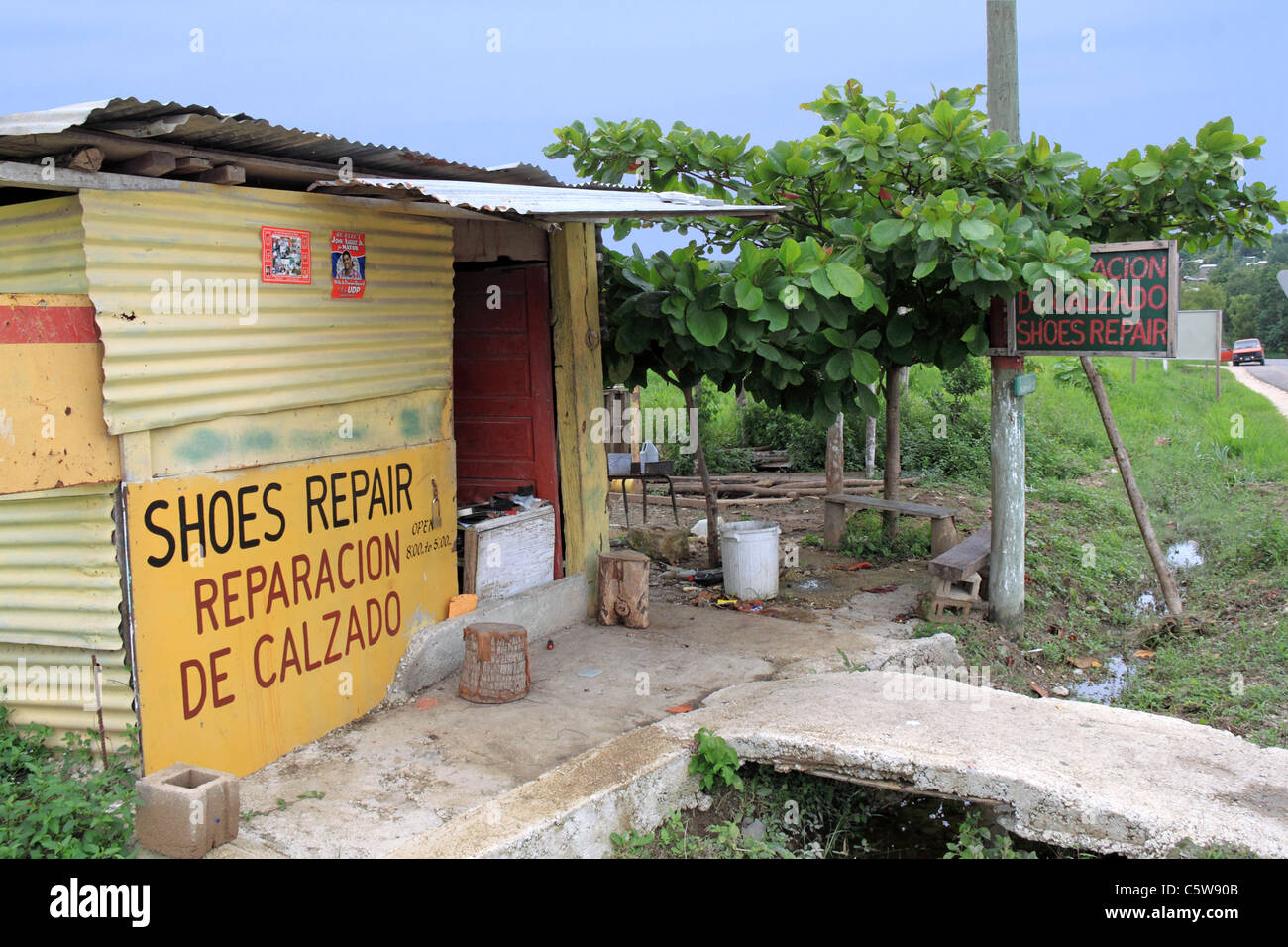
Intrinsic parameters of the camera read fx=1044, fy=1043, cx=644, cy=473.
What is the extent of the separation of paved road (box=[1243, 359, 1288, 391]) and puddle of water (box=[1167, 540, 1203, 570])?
21.8 m

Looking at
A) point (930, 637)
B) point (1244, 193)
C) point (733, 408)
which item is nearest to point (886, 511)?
point (930, 637)

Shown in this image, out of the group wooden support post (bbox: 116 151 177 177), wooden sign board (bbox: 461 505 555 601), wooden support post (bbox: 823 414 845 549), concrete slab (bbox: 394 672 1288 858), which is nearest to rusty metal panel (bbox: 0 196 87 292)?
wooden support post (bbox: 116 151 177 177)

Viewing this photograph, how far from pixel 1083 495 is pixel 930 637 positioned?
687 centimetres

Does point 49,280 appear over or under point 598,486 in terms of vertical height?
over

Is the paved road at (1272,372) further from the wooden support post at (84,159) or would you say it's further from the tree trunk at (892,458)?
the wooden support post at (84,159)

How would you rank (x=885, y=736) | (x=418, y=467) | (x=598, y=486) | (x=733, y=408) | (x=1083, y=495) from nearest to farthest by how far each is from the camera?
(x=885, y=736) → (x=418, y=467) → (x=598, y=486) → (x=1083, y=495) → (x=733, y=408)

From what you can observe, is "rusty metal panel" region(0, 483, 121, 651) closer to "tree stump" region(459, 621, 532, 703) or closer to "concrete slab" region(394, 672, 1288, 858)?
"concrete slab" region(394, 672, 1288, 858)

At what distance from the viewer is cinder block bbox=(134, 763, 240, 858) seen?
4016 mm

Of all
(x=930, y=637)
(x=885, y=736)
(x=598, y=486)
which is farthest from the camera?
(x=598, y=486)

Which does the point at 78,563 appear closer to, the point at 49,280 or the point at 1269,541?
the point at 49,280

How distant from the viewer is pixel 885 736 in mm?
5078

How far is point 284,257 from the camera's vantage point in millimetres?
5410

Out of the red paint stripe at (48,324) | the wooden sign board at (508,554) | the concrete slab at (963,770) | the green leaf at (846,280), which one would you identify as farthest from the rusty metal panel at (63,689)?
the green leaf at (846,280)

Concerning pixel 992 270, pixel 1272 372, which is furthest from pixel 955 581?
pixel 1272 372
